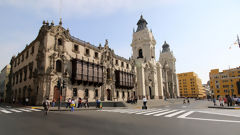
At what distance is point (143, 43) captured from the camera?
168ft

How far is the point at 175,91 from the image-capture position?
70.2 meters

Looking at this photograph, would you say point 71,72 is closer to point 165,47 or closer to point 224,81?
point 165,47

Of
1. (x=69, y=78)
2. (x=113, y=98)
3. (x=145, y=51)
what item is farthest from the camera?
(x=145, y=51)

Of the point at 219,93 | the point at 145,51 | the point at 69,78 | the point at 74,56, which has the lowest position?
the point at 219,93

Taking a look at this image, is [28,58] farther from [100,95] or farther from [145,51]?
[145,51]

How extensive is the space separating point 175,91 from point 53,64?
61.2 m

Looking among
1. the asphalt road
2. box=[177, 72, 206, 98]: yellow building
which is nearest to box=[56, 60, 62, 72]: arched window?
the asphalt road

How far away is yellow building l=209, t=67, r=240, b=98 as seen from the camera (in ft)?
224

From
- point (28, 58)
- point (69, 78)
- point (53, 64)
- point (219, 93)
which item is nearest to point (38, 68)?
point (53, 64)

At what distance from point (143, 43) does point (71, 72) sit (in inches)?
1225

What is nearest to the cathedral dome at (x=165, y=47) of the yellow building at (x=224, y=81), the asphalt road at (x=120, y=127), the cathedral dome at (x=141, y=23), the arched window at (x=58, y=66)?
the yellow building at (x=224, y=81)

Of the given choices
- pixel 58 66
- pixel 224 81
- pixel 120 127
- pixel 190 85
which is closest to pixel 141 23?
pixel 58 66

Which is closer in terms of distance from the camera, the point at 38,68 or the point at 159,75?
the point at 38,68

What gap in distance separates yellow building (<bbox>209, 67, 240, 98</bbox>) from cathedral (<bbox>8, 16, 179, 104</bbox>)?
46294 millimetres
